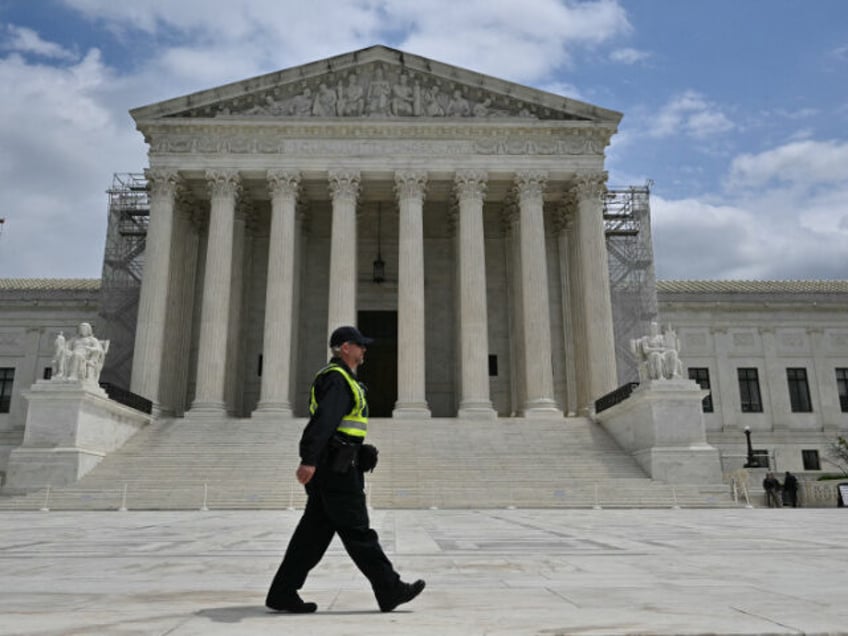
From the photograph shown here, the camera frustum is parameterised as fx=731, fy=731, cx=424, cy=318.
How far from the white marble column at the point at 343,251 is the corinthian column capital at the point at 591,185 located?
35.1 feet

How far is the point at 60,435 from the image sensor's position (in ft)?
80.9

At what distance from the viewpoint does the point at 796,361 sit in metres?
45.3

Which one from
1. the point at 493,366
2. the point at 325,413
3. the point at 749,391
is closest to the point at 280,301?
the point at 493,366

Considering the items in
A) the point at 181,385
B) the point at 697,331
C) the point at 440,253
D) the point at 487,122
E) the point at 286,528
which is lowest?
the point at 286,528

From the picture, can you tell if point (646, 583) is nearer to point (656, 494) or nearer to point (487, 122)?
point (656, 494)

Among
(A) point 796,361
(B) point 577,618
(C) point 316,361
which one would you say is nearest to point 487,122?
(C) point 316,361

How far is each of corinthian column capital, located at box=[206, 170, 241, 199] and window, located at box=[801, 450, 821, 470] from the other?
117ft

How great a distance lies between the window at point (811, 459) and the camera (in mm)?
43312

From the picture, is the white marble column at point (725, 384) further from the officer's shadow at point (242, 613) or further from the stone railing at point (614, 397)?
the officer's shadow at point (242, 613)

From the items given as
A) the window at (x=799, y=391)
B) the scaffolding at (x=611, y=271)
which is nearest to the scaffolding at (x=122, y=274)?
the scaffolding at (x=611, y=271)

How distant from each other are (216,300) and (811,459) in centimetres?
3533

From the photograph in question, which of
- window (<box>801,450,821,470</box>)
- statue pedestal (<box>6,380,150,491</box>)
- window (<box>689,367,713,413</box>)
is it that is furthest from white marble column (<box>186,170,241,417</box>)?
window (<box>801,450,821,470</box>)

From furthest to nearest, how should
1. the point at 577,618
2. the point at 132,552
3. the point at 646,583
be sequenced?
the point at 132,552
the point at 646,583
the point at 577,618

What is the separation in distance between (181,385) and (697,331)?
30.7m
